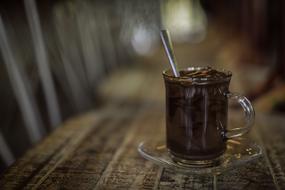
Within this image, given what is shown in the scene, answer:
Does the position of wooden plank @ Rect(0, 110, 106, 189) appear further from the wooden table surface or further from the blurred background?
the blurred background

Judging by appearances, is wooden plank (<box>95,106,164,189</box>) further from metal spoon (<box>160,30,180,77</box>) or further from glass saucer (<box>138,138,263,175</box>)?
metal spoon (<box>160,30,180,77</box>)

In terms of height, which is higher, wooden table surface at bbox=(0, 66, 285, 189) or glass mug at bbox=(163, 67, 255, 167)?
glass mug at bbox=(163, 67, 255, 167)

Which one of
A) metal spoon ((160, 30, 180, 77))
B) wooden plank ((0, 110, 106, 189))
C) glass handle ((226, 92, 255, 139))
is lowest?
wooden plank ((0, 110, 106, 189))

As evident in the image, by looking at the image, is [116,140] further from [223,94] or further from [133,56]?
[133,56]

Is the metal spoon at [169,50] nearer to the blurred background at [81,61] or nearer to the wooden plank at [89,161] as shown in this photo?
the blurred background at [81,61]

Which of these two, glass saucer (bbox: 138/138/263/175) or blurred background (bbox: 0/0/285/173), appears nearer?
glass saucer (bbox: 138/138/263/175)

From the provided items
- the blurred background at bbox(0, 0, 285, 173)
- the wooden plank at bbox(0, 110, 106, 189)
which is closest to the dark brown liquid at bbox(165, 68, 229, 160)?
the blurred background at bbox(0, 0, 285, 173)
